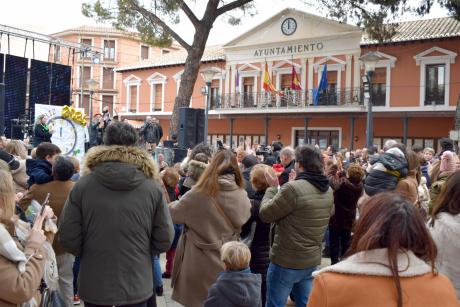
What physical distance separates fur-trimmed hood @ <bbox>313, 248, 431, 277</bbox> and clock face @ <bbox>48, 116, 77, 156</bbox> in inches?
364

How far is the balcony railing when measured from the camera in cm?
2455

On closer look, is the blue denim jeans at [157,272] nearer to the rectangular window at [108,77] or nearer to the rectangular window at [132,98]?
the rectangular window at [132,98]

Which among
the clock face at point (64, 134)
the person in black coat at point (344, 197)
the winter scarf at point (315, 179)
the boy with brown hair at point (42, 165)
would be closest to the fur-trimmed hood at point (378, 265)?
the winter scarf at point (315, 179)

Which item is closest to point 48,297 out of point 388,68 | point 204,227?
point 204,227

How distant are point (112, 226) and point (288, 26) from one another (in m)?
25.8

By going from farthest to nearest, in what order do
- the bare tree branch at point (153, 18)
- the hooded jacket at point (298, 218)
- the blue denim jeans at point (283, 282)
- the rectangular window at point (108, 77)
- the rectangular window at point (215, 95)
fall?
the rectangular window at point (108, 77), the rectangular window at point (215, 95), the bare tree branch at point (153, 18), the blue denim jeans at point (283, 282), the hooded jacket at point (298, 218)

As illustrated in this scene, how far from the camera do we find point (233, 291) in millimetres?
3234

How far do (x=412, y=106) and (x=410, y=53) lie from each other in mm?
2585

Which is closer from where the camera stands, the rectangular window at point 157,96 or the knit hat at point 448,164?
the knit hat at point 448,164

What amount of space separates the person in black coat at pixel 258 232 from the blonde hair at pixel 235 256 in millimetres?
896

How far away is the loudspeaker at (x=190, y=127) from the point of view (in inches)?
460

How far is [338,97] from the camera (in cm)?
2489

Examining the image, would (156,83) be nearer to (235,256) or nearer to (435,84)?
(435,84)

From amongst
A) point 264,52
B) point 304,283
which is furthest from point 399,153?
point 264,52
